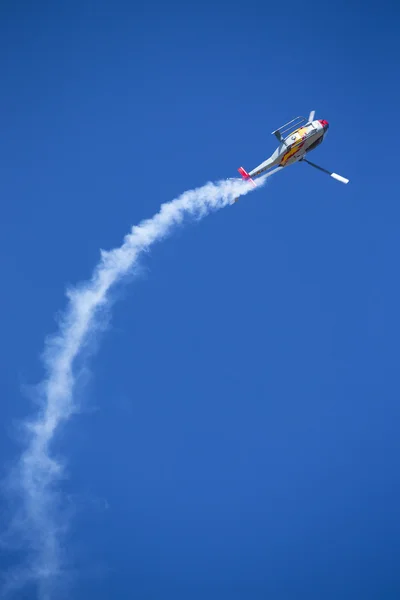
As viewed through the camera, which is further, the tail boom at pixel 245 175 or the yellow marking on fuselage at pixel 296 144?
the tail boom at pixel 245 175

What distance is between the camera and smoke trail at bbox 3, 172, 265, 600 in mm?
52625

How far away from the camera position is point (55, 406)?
52875 mm

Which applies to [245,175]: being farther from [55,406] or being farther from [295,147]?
[55,406]

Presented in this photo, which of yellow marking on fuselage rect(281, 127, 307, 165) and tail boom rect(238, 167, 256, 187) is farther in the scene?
tail boom rect(238, 167, 256, 187)

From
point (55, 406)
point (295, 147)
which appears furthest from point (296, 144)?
point (55, 406)

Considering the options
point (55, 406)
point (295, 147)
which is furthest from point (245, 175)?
point (55, 406)

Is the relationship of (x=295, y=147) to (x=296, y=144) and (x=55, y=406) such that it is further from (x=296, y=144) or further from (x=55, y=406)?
(x=55, y=406)

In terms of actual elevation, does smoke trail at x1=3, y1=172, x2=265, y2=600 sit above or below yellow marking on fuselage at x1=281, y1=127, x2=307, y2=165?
above

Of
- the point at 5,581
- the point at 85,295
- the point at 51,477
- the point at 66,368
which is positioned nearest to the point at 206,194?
the point at 85,295

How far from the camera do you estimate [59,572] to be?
52750 millimetres

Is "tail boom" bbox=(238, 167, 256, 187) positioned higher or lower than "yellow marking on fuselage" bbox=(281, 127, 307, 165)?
higher

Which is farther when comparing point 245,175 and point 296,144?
point 245,175

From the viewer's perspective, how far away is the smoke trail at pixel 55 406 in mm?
52625

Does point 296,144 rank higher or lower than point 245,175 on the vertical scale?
lower
